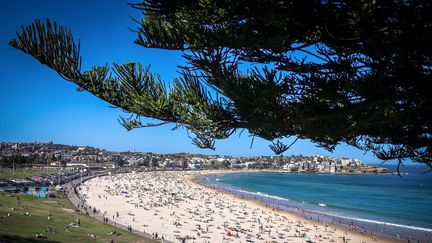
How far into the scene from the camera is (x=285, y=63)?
3.14 metres

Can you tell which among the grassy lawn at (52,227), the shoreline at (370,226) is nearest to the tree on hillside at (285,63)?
the grassy lawn at (52,227)

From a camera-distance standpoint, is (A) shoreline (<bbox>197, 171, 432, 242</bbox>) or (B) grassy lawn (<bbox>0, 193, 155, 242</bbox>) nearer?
(B) grassy lawn (<bbox>0, 193, 155, 242</bbox>)

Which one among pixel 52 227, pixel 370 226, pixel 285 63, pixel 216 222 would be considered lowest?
pixel 216 222

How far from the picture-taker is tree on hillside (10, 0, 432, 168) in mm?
2570

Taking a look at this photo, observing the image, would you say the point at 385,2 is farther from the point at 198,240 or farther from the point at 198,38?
the point at 198,240

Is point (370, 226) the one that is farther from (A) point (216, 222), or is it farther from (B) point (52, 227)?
(B) point (52, 227)

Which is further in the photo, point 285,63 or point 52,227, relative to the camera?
point 52,227

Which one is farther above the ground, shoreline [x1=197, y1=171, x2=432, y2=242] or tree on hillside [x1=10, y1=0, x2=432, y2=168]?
tree on hillside [x1=10, y1=0, x2=432, y2=168]

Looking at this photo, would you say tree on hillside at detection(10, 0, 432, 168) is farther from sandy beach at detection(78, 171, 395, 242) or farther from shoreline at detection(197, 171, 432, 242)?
shoreline at detection(197, 171, 432, 242)

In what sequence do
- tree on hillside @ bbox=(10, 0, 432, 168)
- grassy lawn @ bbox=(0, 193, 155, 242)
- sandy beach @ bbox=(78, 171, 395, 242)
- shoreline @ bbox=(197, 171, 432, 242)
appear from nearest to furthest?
tree on hillside @ bbox=(10, 0, 432, 168), grassy lawn @ bbox=(0, 193, 155, 242), sandy beach @ bbox=(78, 171, 395, 242), shoreline @ bbox=(197, 171, 432, 242)

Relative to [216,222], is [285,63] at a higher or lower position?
higher

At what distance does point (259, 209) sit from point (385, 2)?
3258cm

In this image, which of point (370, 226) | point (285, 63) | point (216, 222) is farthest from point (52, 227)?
point (370, 226)

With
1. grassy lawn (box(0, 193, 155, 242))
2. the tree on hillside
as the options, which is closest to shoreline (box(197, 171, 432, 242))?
grassy lawn (box(0, 193, 155, 242))
